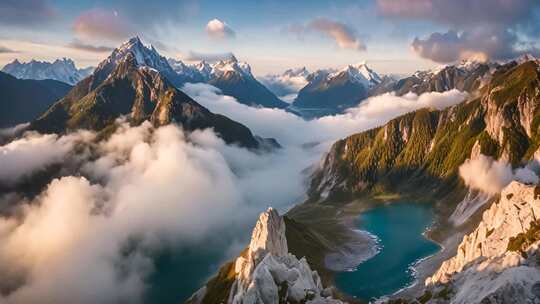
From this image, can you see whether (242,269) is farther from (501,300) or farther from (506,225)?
(501,300)

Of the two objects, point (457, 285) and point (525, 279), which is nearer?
point (525, 279)

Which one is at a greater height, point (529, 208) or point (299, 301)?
point (529, 208)

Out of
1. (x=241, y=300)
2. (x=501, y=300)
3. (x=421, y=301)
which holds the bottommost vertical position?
(x=241, y=300)

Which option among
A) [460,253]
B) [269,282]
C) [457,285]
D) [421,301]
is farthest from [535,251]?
[460,253]

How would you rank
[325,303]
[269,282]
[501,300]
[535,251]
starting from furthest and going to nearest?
1. [269,282]
2. [325,303]
3. [535,251]
4. [501,300]

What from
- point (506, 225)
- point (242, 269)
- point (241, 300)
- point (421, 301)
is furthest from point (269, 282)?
point (506, 225)

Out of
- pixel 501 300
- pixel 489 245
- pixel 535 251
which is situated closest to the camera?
pixel 501 300

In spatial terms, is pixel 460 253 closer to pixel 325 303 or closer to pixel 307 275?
pixel 307 275
